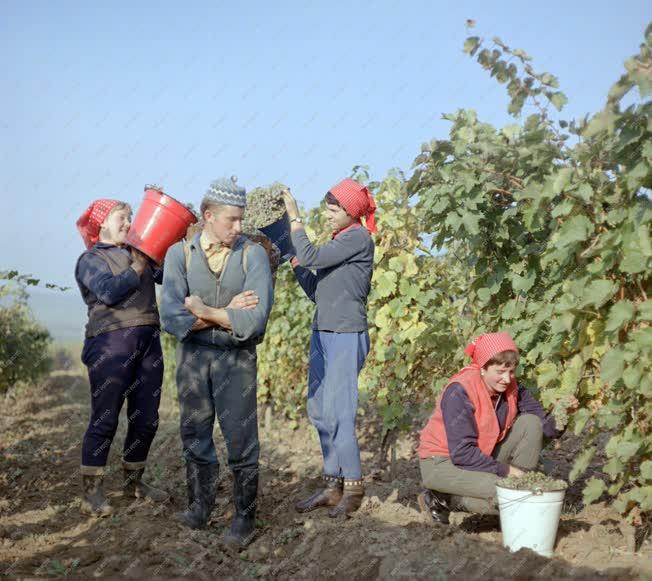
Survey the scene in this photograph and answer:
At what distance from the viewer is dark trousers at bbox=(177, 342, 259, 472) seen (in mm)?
4145

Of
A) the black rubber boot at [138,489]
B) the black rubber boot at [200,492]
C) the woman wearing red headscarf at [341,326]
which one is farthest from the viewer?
the black rubber boot at [138,489]

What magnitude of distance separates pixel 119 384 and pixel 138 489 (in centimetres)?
77

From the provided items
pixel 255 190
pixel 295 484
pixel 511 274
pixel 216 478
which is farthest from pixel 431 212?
pixel 295 484

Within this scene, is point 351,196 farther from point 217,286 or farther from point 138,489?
point 138,489

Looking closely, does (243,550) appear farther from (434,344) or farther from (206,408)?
(434,344)

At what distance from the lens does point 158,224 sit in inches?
173

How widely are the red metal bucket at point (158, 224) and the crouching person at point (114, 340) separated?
18 cm

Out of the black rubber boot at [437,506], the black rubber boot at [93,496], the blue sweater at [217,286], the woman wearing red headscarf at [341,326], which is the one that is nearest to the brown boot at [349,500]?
the woman wearing red headscarf at [341,326]

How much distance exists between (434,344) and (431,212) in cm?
124

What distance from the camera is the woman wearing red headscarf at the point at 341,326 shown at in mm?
4410

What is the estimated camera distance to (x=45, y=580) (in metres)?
3.53

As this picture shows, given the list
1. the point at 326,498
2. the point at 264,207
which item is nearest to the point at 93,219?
the point at 264,207

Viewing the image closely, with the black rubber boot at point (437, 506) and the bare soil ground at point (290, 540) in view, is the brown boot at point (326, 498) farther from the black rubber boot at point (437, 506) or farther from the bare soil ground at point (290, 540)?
the black rubber boot at point (437, 506)

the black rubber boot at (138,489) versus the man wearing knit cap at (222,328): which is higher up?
the man wearing knit cap at (222,328)
